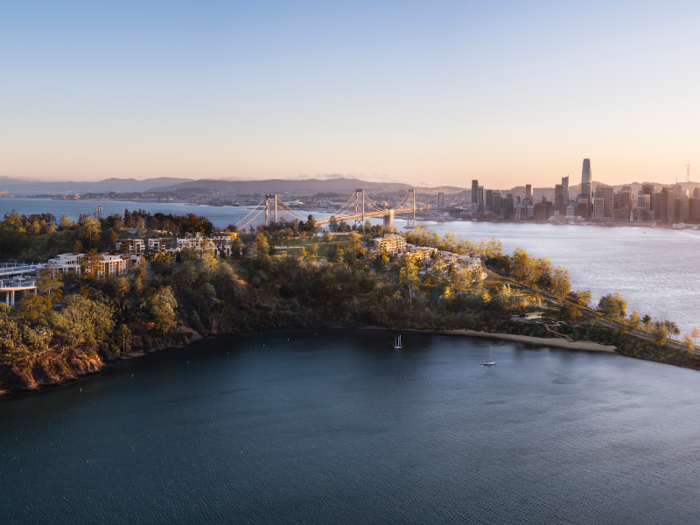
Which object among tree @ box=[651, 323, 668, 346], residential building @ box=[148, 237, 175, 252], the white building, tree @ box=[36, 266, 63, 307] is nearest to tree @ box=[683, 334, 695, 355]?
tree @ box=[651, 323, 668, 346]

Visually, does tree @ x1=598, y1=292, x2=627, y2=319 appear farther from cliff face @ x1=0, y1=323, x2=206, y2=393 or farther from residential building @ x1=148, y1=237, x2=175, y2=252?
residential building @ x1=148, y1=237, x2=175, y2=252

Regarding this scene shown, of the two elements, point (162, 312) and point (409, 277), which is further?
point (409, 277)

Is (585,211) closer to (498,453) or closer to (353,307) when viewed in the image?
(353,307)

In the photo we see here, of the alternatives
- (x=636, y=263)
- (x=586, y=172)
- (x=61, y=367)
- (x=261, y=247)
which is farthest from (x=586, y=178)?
(x=61, y=367)

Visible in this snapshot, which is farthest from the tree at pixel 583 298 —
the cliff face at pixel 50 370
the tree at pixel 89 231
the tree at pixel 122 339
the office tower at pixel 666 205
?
the office tower at pixel 666 205

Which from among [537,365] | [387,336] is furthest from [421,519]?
[387,336]

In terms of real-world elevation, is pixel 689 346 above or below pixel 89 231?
below

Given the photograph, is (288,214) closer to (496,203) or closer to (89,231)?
(89,231)
